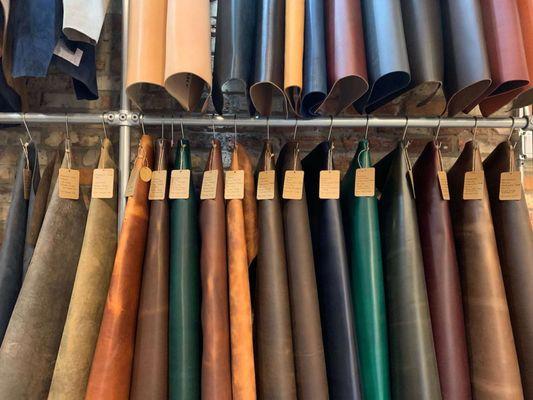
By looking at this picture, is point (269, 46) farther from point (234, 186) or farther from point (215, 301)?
point (215, 301)

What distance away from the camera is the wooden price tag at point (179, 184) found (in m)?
0.80

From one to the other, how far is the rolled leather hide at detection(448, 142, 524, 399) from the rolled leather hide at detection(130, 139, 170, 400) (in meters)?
0.56

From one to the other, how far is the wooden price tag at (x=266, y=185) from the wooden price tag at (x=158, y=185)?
0.61 ft

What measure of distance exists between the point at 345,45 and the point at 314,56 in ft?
0.20

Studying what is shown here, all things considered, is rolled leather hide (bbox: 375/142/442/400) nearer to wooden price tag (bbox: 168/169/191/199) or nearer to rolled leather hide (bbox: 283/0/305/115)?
rolled leather hide (bbox: 283/0/305/115)

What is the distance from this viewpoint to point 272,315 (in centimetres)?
73

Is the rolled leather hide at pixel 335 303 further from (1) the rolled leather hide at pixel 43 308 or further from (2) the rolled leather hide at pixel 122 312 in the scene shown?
(1) the rolled leather hide at pixel 43 308

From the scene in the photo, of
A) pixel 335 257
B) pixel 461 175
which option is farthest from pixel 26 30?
pixel 461 175

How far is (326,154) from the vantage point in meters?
0.87

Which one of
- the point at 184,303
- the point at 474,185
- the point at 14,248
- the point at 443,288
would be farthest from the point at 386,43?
the point at 14,248

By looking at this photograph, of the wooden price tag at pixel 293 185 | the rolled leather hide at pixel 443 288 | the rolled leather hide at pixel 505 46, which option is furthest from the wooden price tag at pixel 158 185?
the rolled leather hide at pixel 505 46

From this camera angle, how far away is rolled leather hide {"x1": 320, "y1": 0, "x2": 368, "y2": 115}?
77 cm

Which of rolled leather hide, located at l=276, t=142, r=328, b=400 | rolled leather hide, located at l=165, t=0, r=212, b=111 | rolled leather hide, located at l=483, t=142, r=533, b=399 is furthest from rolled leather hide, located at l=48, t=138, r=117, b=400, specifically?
rolled leather hide, located at l=483, t=142, r=533, b=399

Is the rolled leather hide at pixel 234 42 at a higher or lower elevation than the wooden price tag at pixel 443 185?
higher
